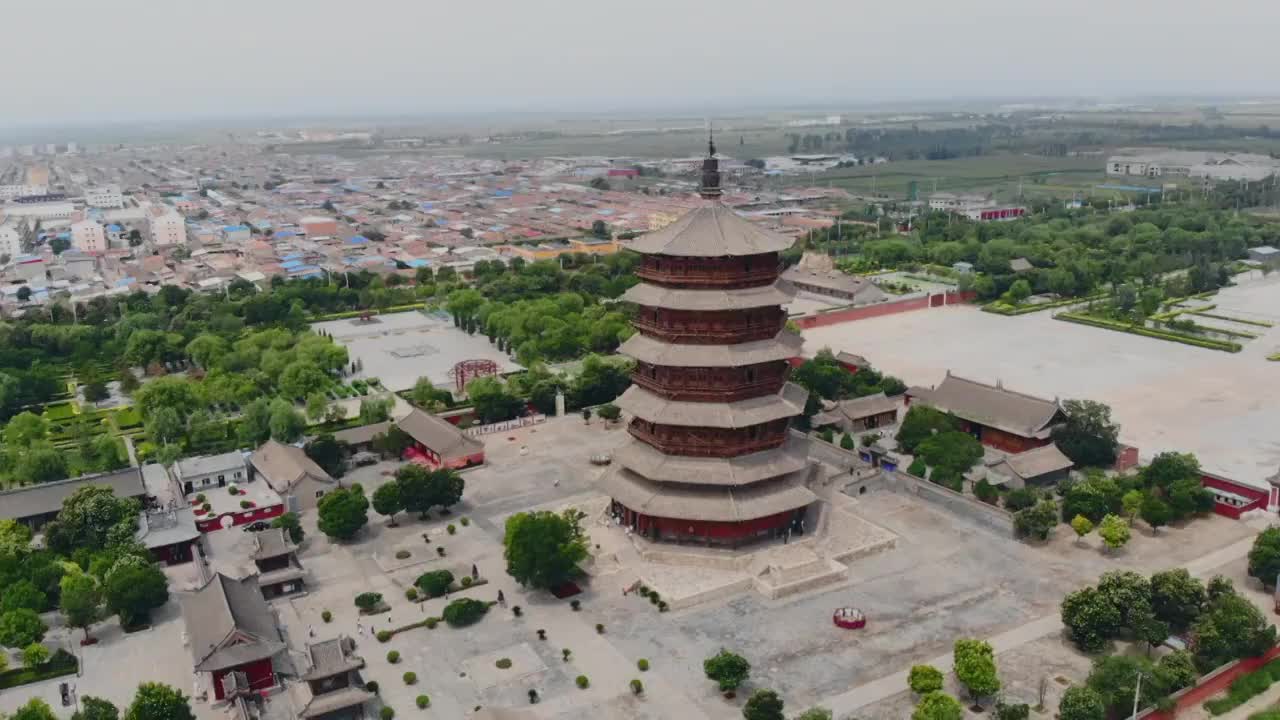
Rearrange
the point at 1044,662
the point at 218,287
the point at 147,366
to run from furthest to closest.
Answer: the point at 218,287
the point at 147,366
the point at 1044,662

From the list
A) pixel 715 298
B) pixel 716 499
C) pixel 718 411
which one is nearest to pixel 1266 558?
pixel 716 499

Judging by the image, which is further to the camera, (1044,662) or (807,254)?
(807,254)

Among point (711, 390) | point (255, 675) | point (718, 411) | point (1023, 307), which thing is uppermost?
point (711, 390)

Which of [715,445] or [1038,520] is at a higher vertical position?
[715,445]

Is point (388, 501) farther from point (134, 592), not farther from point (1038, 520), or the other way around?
point (1038, 520)

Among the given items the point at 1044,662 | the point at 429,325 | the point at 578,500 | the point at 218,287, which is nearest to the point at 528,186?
the point at 218,287

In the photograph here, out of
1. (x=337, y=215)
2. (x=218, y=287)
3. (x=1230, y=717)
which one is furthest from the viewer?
(x=337, y=215)

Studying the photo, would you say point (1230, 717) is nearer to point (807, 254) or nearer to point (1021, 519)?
point (1021, 519)
